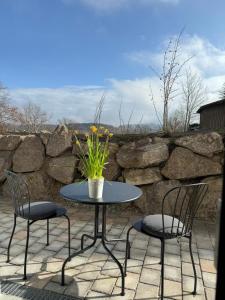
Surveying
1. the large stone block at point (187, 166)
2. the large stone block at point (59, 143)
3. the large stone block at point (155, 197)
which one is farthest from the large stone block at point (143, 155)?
the large stone block at point (59, 143)

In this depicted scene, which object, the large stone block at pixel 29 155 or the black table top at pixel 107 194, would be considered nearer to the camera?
the black table top at pixel 107 194

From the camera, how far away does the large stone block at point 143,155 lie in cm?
326

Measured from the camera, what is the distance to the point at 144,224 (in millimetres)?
1757

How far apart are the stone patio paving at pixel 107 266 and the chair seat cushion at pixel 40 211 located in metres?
0.40

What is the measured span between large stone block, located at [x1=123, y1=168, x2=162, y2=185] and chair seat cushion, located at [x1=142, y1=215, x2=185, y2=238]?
1487 mm

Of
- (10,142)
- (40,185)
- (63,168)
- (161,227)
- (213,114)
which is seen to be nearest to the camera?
(161,227)

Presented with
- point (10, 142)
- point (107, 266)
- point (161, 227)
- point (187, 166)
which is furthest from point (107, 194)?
point (10, 142)

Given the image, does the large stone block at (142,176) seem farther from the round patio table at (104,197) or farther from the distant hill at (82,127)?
the round patio table at (104,197)

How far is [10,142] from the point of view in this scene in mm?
3916

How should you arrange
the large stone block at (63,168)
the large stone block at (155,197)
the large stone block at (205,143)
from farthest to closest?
the large stone block at (63,168) → the large stone block at (155,197) → the large stone block at (205,143)

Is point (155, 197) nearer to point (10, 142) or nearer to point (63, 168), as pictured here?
point (63, 168)

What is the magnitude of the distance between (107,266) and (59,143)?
202 centimetres

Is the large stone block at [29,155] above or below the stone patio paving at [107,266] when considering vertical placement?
above

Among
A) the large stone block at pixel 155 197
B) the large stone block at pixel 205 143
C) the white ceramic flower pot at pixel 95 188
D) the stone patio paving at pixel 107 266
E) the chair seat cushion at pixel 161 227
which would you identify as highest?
the large stone block at pixel 205 143
